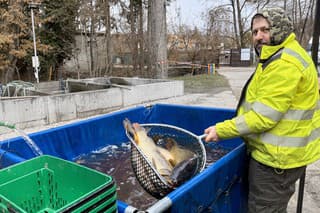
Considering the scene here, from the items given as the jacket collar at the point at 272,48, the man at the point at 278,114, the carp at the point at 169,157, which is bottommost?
the carp at the point at 169,157

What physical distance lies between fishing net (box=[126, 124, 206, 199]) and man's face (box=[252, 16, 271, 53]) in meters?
0.73

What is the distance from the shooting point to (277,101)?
1373 mm

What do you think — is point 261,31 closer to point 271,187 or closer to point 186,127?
point 271,187

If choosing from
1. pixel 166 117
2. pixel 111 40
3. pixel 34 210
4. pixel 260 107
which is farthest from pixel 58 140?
pixel 111 40

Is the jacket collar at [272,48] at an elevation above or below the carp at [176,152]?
above

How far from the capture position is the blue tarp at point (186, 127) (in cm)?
133

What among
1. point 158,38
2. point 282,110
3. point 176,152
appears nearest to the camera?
point 282,110

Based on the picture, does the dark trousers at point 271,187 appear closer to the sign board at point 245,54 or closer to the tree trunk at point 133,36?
the tree trunk at point 133,36

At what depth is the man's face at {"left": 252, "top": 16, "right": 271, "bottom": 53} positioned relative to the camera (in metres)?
1.47

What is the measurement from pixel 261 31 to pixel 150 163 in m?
0.94

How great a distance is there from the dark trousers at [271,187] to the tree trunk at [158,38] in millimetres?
8042

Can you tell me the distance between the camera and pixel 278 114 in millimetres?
1398

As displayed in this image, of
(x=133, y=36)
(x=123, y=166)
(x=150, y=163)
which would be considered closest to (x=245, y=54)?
(x=133, y=36)

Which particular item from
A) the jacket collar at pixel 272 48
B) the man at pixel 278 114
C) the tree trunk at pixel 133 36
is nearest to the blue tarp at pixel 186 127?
the man at pixel 278 114
